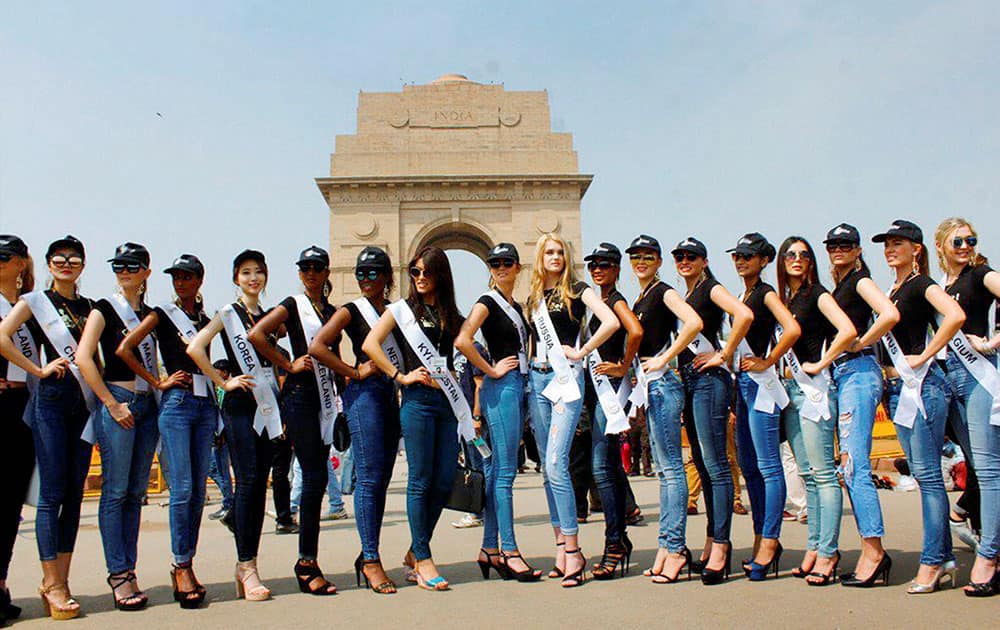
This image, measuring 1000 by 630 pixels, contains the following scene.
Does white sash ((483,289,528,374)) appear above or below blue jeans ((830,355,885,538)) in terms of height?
above

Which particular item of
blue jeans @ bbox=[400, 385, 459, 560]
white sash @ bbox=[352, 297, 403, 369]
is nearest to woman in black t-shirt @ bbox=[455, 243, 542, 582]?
blue jeans @ bbox=[400, 385, 459, 560]

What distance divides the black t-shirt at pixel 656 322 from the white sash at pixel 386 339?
1.57m

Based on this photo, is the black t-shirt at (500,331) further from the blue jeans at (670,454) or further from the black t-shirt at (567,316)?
the blue jeans at (670,454)

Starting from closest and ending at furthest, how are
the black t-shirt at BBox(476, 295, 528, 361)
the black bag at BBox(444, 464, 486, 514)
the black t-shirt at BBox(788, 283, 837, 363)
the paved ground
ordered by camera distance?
the paved ground, the black t-shirt at BBox(788, 283, 837, 363), the black t-shirt at BBox(476, 295, 528, 361), the black bag at BBox(444, 464, 486, 514)

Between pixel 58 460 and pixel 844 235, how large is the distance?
480 cm

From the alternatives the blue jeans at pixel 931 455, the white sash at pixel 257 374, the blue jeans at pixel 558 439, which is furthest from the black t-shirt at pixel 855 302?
the white sash at pixel 257 374

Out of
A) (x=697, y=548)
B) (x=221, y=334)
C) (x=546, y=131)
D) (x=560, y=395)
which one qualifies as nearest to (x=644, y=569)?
(x=697, y=548)

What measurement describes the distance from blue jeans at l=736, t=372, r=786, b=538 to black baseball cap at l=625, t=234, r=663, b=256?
0.97m

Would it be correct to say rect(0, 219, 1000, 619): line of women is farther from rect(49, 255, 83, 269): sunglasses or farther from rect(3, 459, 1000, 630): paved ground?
rect(3, 459, 1000, 630): paved ground

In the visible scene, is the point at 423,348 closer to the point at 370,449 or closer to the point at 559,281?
the point at 370,449

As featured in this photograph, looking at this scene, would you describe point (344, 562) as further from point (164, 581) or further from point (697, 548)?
point (697, 548)

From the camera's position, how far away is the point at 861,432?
511cm

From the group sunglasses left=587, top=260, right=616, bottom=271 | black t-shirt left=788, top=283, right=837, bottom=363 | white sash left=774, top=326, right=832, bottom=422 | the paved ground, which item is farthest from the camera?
sunglasses left=587, top=260, right=616, bottom=271

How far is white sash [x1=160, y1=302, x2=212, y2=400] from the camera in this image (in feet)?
17.2
